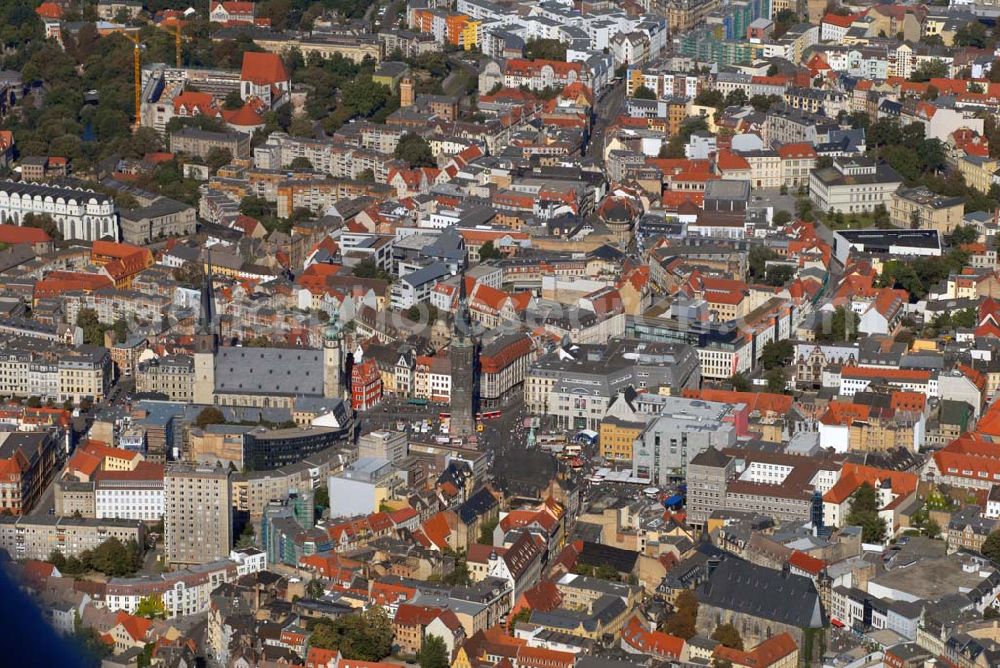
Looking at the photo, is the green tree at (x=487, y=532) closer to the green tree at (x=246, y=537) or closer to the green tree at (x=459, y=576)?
the green tree at (x=459, y=576)

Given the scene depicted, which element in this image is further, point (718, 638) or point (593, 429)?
point (593, 429)

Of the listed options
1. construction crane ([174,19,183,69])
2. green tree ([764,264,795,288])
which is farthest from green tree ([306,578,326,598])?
construction crane ([174,19,183,69])

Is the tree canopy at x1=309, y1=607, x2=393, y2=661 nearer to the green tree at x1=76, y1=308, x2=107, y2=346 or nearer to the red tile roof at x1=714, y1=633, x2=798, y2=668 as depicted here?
the red tile roof at x1=714, y1=633, x2=798, y2=668

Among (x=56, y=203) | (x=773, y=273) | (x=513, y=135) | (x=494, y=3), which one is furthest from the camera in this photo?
(x=494, y=3)

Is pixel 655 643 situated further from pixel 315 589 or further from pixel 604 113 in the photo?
pixel 604 113

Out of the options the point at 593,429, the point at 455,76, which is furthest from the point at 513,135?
the point at 593,429

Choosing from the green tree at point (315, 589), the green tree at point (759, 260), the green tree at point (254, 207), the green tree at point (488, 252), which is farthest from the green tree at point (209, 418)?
the green tree at point (254, 207)

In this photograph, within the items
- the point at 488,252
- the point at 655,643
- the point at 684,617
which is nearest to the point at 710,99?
the point at 488,252

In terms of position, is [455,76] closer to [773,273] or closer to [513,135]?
[513,135]
